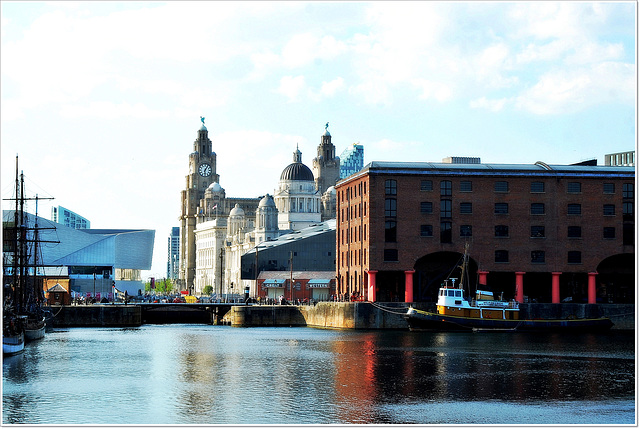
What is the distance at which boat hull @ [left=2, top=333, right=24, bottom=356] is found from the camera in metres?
79.2

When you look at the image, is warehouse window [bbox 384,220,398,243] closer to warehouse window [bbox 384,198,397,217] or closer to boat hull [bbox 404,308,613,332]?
warehouse window [bbox 384,198,397,217]

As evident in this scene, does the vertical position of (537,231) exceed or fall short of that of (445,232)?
it exceeds it

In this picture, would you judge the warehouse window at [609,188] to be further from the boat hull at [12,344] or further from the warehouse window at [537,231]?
the boat hull at [12,344]

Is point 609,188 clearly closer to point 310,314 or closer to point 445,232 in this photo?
point 445,232

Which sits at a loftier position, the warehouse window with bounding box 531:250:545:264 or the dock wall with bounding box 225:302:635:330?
the warehouse window with bounding box 531:250:545:264

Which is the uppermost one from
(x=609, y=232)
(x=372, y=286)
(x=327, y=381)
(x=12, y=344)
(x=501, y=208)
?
(x=501, y=208)

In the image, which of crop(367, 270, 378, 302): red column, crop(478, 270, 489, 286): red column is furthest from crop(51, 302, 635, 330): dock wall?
crop(478, 270, 489, 286): red column

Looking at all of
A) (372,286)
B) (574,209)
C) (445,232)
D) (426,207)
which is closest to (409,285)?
(372,286)

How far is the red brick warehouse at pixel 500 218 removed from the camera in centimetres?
11450

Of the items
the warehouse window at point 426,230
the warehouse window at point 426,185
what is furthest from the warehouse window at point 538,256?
the warehouse window at point 426,185

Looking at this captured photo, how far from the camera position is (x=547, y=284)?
122938 mm

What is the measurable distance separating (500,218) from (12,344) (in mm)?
55405

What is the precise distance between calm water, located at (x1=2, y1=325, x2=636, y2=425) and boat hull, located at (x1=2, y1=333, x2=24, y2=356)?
3.89 ft

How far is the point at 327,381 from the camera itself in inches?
2478
